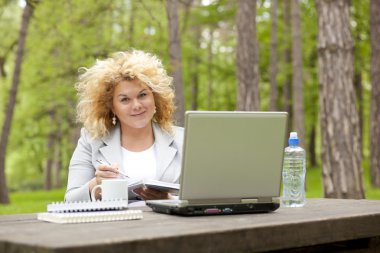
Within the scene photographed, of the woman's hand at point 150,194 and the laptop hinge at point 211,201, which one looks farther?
the woman's hand at point 150,194

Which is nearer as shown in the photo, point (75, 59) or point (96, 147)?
point (96, 147)

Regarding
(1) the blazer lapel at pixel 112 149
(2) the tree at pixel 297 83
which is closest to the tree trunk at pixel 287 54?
(2) the tree at pixel 297 83

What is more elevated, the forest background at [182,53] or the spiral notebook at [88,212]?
the forest background at [182,53]

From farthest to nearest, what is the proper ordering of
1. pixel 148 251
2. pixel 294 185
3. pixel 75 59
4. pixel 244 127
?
pixel 75 59 < pixel 294 185 < pixel 244 127 < pixel 148 251

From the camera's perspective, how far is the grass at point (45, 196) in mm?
10523

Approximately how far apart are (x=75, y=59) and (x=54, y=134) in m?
9.10

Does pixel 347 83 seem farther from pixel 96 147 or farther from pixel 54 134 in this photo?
pixel 54 134

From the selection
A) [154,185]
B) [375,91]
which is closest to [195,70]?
[375,91]

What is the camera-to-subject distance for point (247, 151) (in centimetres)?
307

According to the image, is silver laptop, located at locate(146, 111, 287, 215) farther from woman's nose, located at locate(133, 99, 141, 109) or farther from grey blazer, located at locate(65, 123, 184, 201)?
woman's nose, located at locate(133, 99, 141, 109)

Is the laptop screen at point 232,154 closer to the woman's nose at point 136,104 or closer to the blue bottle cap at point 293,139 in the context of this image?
the blue bottle cap at point 293,139

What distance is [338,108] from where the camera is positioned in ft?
27.7

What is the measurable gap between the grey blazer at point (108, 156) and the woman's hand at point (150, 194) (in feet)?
0.85

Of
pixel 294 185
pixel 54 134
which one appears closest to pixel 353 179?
pixel 294 185
